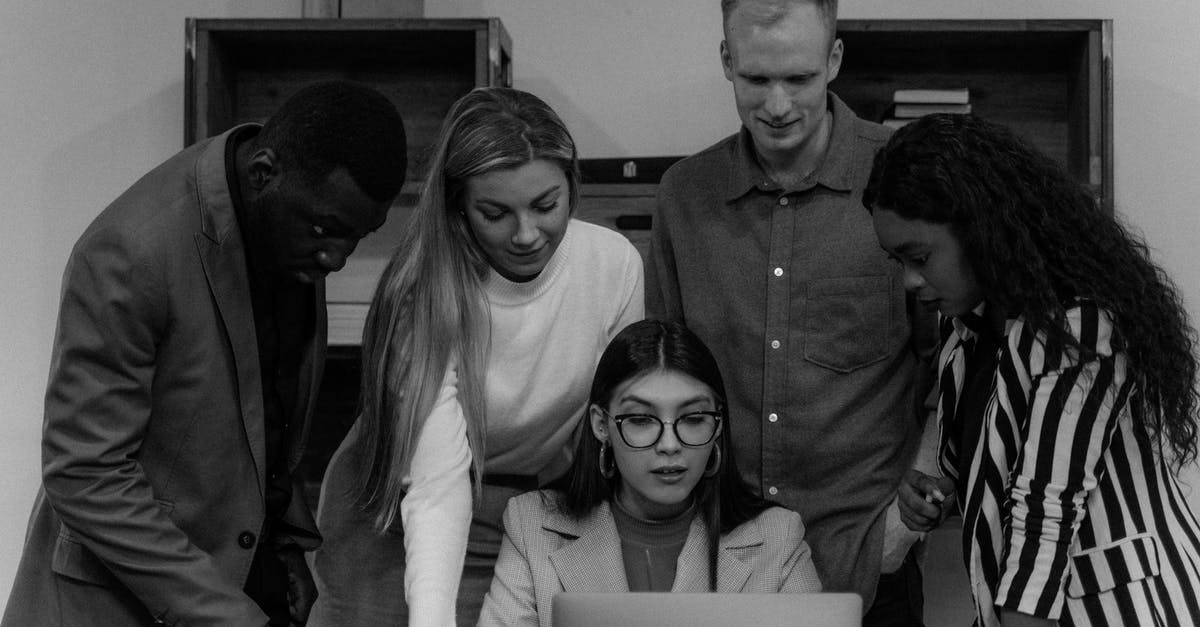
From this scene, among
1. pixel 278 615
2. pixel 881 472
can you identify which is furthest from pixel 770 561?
pixel 278 615

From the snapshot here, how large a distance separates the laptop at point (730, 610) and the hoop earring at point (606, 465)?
2.46 ft

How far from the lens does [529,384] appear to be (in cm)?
201

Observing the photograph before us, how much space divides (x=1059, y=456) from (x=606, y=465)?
0.77 meters

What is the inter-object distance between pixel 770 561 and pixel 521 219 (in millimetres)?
639

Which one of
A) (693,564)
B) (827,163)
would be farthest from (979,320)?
(693,564)

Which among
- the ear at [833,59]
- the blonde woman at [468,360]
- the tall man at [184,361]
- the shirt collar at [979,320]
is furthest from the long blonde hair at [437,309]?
the shirt collar at [979,320]

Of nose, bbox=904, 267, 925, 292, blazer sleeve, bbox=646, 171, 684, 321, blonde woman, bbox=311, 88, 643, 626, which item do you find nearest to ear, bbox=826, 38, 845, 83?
blazer sleeve, bbox=646, 171, 684, 321

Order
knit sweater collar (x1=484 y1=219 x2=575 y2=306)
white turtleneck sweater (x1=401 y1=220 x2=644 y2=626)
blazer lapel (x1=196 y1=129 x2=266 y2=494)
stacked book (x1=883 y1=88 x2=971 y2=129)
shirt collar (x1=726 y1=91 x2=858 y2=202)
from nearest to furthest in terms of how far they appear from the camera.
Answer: blazer lapel (x1=196 y1=129 x2=266 y2=494)
white turtleneck sweater (x1=401 y1=220 x2=644 y2=626)
knit sweater collar (x1=484 y1=219 x2=575 y2=306)
shirt collar (x1=726 y1=91 x2=858 y2=202)
stacked book (x1=883 y1=88 x2=971 y2=129)

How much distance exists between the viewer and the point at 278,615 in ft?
6.09

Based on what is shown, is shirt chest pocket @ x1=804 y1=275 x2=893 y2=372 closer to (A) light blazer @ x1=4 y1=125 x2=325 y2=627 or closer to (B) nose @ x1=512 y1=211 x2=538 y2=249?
(B) nose @ x1=512 y1=211 x2=538 y2=249

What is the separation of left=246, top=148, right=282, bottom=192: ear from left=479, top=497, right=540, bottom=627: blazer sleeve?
704 mm

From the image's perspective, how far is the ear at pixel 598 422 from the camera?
2049 millimetres

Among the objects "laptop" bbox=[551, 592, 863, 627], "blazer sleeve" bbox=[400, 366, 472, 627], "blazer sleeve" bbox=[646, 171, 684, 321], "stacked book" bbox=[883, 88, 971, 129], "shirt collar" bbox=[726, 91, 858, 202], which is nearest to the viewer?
"laptop" bbox=[551, 592, 863, 627]

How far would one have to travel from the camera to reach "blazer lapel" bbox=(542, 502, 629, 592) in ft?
6.54
